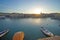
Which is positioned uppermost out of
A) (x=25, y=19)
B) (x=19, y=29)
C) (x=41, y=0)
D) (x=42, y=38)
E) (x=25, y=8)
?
(x=41, y=0)

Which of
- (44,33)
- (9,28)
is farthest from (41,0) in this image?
(9,28)

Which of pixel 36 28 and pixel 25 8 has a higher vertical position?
pixel 25 8

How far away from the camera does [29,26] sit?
345 cm

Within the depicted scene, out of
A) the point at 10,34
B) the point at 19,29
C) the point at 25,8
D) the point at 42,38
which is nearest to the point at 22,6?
the point at 25,8

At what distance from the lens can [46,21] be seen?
3531mm

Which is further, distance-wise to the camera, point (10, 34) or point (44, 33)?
point (44, 33)

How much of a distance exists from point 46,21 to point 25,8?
0.77 meters

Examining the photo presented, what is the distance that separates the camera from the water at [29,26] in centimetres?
334

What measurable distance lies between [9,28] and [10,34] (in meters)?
Answer: 0.19

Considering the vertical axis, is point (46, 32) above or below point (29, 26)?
below

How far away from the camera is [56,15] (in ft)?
11.6

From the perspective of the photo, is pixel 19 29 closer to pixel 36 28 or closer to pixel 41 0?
pixel 36 28

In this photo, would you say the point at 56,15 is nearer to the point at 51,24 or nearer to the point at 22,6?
the point at 51,24

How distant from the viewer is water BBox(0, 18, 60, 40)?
3.34m
